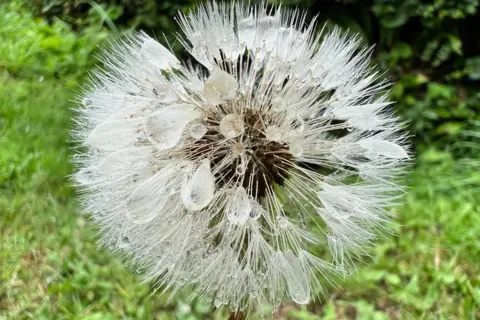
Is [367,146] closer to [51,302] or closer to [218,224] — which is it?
[218,224]

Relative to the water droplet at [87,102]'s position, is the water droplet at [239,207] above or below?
below

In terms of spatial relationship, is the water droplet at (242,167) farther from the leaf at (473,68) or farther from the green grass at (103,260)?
the leaf at (473,68)

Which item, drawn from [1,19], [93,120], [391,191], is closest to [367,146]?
[391,191]

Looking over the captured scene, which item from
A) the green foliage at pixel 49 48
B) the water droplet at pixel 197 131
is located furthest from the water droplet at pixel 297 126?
the green foliage at pixel 49 48

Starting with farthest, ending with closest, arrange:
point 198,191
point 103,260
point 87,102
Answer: point 103,260 < point 87,102 < point 198,191

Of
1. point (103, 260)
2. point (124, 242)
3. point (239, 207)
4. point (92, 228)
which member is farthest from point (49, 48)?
point (239, 207)

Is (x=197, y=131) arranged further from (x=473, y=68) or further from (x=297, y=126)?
(x=473, y=68)

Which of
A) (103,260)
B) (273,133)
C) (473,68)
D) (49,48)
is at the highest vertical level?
(49,48)
